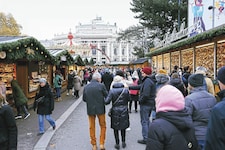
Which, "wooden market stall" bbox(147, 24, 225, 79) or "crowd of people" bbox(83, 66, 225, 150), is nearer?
"crowd of people" bbox(83, 66, 225, 150)

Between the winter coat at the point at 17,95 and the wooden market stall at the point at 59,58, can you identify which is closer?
the winter coat at the point at 17,95

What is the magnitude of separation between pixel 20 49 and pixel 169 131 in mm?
9080

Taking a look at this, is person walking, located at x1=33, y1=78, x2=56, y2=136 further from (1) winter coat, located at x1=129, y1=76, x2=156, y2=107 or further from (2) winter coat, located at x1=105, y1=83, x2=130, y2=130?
(1) winter coat, located at x1=129, y1=76, x2=156, y2=107

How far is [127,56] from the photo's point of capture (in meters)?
136

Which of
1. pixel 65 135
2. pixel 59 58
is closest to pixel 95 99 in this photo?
pixel 65 135

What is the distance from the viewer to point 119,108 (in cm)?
613

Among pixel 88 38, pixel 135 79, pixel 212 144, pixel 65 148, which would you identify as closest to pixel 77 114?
pixel 135 79

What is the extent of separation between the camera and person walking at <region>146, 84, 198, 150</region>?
2561 millimetres

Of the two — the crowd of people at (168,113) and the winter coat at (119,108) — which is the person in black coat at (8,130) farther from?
the winter coat at (119,108)

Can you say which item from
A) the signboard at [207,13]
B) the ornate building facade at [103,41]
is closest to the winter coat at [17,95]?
the signboard at [207,13]

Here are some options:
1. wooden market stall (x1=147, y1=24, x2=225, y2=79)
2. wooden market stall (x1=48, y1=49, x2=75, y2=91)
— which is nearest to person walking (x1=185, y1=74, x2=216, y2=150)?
wooden market stall (x1=147, y1=24, x2=225, y2=79)

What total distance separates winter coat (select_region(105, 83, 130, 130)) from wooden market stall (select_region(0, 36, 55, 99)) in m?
4.52

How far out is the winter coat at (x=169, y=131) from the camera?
2.56m

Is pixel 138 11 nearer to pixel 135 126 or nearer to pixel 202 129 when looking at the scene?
pixel 135 126
